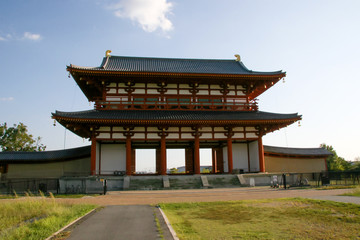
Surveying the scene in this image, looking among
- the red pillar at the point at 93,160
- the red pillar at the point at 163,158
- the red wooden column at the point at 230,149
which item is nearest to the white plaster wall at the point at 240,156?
the red wooden column at the point at 230,149

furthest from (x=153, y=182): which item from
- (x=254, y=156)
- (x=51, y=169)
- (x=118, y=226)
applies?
(x=118, y=226)

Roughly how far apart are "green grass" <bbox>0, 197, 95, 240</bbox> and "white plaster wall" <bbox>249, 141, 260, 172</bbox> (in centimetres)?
1866

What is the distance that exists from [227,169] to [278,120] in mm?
7205

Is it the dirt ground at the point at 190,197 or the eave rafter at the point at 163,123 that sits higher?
the eave rafter at the point at 163,123

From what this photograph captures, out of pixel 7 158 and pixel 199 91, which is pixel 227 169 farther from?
pixel 7 158

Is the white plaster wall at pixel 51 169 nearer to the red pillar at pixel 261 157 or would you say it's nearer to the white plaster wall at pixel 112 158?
the white plaster wall at pixel 112 158

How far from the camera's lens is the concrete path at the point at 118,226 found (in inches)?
292

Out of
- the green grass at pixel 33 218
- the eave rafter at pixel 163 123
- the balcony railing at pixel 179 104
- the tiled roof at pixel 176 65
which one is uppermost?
the tiled roof at pixel 176 65

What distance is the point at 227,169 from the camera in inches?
1098

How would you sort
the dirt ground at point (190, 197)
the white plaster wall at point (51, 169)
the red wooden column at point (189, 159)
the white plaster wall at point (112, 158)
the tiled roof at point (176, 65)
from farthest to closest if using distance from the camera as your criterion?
the red wooden column at point (189, 159), the tiled roof at point (176, 65), the white plaster wall at point (51, 169), the white plaster wall at point (112, 158), the dirt ground at point (190, 197)

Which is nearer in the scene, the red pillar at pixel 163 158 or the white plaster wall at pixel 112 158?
the red pillar at pixel 163 158

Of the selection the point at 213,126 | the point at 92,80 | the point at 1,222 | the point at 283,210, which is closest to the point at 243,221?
the point at 283,210

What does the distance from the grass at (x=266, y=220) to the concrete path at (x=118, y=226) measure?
32.2 inches

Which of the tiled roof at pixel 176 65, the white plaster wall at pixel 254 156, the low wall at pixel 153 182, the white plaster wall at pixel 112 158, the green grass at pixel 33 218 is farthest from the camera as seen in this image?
the tiled roof at pixel 176 65
